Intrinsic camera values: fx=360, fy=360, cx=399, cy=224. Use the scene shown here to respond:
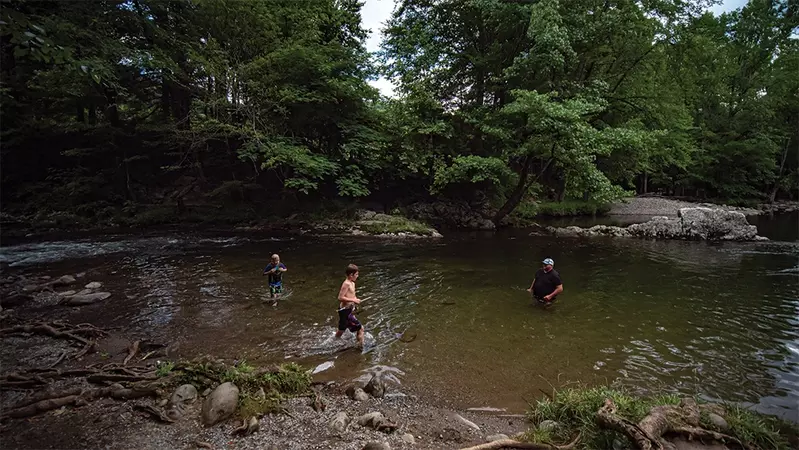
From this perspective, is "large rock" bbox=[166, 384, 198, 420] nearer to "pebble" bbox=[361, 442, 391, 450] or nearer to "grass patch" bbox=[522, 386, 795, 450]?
"pebble" bbox=[361, 442, 391, 450]

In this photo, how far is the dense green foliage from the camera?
61.9 ft

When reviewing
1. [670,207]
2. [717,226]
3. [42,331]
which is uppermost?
[670,207]

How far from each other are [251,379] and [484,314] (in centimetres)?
590

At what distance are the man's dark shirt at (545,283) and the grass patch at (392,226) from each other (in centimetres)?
1150

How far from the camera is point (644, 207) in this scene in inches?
1441

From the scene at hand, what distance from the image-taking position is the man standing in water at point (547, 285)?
953 centimetres

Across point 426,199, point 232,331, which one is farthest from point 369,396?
point 426,199

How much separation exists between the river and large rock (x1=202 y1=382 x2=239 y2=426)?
1732mm

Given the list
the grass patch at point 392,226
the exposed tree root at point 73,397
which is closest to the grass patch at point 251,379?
the exposed tree root at point 73,397

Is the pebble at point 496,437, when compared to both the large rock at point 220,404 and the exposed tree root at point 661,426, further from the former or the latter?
the large rock at point 220,404

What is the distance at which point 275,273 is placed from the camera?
981 centimetres

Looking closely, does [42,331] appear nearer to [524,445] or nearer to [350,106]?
[524,445]

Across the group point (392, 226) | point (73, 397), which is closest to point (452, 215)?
point (392, 226)

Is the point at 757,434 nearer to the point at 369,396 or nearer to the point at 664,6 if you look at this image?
the point at 369,396
